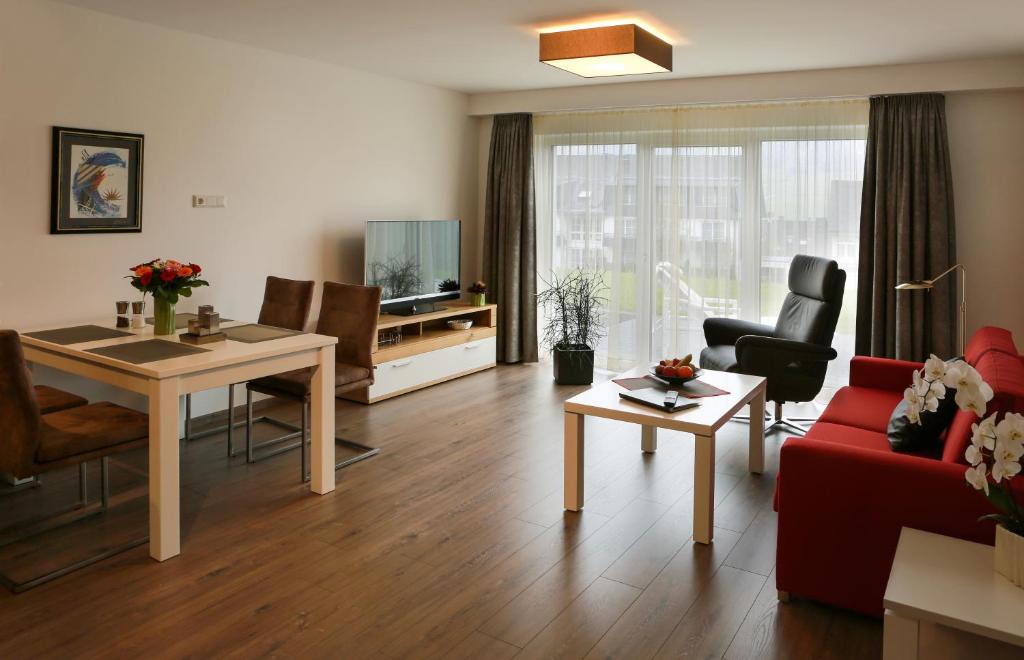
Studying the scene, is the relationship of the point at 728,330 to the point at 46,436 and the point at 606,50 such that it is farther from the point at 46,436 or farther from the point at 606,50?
the point at 46,436

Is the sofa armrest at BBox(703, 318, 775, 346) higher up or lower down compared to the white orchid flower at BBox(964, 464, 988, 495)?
higher up

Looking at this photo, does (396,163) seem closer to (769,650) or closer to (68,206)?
(68,206)

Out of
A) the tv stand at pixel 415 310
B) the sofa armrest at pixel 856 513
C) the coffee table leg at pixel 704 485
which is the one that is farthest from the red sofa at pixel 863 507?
the tv stand at pixel 415 310

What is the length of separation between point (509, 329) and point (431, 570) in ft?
13.5

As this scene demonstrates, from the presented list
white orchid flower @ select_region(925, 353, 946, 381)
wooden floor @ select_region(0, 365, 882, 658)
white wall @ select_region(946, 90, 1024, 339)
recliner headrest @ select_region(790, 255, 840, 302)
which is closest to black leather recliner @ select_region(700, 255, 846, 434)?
recliner headrest @ select_region(790, 255, 840, 302)

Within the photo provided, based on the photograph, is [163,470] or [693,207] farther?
[693,207]

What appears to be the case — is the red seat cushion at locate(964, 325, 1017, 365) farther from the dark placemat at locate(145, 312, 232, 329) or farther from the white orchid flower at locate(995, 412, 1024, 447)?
the dark placemat at locate(145, 312, 232, 329)

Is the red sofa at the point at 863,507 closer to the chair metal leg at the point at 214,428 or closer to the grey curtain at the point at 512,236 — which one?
the chair metal leg at the point at 214,428

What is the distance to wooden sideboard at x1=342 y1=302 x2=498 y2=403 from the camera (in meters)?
5.57

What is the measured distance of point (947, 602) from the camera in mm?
2004

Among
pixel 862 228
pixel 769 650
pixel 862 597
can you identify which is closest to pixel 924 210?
pixel 862 228

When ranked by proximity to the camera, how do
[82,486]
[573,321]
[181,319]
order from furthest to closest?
[573,321] → [181,319] → [82,486]

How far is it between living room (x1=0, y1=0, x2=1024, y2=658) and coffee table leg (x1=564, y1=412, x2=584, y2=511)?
0.02m

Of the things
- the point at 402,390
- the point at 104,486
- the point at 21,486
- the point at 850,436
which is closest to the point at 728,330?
the point at 850,436
